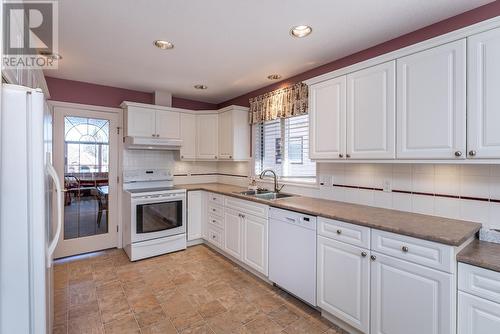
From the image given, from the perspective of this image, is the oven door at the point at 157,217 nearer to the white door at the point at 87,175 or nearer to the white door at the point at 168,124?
the white door at the point at 87,175

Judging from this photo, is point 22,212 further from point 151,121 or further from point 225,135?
point 225,135

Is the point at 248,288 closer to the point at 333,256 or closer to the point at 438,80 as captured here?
the point at 333,256

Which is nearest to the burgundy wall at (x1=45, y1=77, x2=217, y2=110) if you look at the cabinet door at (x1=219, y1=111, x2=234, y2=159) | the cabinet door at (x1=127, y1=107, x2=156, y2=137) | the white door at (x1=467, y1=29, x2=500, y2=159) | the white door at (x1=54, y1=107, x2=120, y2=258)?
the white door at (x1=54, y1=107, x2=120, y2=258)

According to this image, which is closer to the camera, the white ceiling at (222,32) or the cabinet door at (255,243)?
the white ceiling at (222,32)

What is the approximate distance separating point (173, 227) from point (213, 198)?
0.71 meters

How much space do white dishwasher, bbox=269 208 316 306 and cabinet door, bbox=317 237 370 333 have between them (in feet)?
0.31

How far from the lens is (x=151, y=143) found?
3.49 m

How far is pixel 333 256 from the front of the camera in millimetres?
1961

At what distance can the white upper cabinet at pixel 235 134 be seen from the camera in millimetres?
3762

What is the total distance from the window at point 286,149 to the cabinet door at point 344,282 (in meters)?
1.12

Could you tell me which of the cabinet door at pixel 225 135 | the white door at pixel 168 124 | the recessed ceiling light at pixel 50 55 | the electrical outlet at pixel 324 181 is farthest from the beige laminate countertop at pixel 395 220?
the recessed ceiling light at pixel 50 55

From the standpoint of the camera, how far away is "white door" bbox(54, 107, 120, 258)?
335 cm

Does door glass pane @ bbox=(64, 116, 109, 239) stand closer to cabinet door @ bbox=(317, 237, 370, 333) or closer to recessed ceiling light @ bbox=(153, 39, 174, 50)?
recessed ceiling light @ bbox=(153, 39, 174, 50)

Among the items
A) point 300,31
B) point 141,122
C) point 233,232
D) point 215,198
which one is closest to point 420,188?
point 300,31
